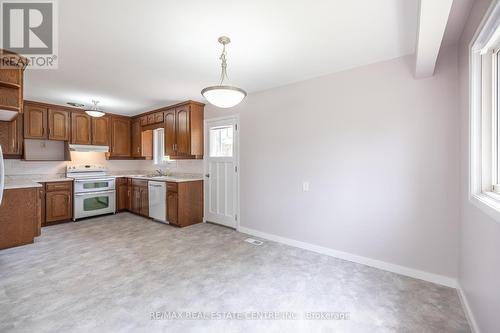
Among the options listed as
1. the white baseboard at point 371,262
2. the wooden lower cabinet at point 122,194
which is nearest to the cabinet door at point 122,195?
the wooden lower cabinet at point 122,194

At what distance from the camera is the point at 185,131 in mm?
4387

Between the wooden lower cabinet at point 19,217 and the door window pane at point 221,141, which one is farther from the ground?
the door window pane at point 221,141

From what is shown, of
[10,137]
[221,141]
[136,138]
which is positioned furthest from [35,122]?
[221,141]

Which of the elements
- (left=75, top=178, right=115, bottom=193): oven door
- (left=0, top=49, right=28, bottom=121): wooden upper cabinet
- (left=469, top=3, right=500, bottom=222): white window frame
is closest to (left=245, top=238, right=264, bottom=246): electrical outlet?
(left=469, top=3, right=500, bottom=222): white window frame

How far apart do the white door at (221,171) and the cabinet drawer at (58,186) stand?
2.87 metres

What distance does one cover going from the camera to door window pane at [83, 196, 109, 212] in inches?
187

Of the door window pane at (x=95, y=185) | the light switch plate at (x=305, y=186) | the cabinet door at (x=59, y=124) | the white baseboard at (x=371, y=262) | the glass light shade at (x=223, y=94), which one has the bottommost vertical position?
the white baseboard at (x=371, y=262)

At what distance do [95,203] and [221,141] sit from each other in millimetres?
3205

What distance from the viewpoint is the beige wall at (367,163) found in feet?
7.46

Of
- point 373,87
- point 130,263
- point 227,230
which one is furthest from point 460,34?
point 130,263

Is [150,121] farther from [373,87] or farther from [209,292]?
[373,87]

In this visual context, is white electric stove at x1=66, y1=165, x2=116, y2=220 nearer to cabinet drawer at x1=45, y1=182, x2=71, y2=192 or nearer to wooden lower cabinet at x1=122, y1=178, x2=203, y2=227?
cabinet drawer at x1=45, y1=182, x2=71, y2=192

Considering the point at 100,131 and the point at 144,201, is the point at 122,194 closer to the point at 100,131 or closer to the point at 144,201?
the point at 144,201

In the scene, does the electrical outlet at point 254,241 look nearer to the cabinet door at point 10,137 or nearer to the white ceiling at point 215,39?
the white ceiling at point 215,39
